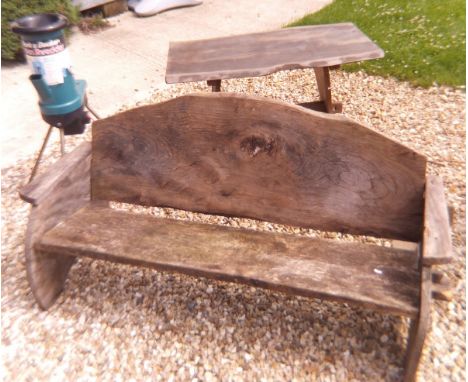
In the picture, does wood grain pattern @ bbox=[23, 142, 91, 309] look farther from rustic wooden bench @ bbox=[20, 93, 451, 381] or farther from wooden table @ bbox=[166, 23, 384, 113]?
wooden table @ bbox=[166, 23, 384, 113]

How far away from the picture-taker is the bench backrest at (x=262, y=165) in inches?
80.3

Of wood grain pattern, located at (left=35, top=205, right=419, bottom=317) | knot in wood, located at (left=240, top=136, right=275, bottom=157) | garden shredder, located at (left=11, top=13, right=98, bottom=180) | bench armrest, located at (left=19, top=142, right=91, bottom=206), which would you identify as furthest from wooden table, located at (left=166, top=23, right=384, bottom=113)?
wood grain pattern, located at (left=35, top=205, right=419, bottom=317)

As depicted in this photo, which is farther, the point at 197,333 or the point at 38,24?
the point at 38,24

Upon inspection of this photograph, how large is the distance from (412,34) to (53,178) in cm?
467

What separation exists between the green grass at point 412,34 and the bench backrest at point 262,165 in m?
2.95

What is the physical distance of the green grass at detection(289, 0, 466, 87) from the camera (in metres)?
4.78

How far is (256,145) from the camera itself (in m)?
2.19

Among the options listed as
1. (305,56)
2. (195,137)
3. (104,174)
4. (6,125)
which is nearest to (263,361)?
(195,137)

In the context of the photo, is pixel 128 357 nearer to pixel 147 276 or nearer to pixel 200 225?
pixel 147 276

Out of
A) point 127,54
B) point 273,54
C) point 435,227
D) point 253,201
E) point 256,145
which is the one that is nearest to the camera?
point 435,227

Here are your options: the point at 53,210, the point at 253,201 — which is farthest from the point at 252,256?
the point at 53,210

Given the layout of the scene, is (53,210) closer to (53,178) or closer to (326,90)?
(53,178)

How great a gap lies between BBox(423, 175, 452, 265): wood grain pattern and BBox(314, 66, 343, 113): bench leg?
1.97 metres

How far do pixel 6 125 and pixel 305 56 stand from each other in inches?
111
